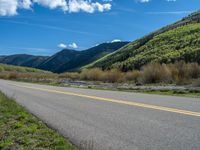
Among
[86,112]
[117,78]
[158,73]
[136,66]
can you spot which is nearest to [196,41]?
[136,66]

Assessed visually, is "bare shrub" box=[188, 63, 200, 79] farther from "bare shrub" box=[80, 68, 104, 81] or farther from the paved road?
the paved road

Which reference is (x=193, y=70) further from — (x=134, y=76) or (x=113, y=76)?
(x=113, y=76)

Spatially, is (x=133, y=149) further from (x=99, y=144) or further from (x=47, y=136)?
(x=47, y=136)

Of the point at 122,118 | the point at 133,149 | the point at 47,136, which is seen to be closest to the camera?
the point at 133,149

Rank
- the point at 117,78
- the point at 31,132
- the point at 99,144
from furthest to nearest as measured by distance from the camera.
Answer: the point at 117,78 → the point at 31,132 → the point at 99,144

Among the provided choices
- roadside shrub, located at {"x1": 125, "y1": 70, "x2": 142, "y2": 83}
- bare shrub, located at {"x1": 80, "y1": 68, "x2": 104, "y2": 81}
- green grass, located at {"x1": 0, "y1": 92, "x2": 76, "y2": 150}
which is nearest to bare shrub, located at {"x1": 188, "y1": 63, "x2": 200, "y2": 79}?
roadside shrub, located at {"x1": 125, "y1": 70, "x2": 142, "y2": 83}

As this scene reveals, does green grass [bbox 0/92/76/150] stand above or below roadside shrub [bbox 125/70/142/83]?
below

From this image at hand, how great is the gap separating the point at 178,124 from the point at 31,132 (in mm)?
3401

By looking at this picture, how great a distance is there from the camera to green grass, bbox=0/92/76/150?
5.86m

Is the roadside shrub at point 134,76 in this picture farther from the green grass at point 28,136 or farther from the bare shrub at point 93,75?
the green grass at point 28,136

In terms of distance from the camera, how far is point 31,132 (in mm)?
7312

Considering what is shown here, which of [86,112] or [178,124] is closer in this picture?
[178,124]

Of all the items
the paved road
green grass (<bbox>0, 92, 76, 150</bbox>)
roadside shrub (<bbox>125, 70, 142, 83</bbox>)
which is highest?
roadside shrub (<bbox>125, 70, 142, 83</bbox>)

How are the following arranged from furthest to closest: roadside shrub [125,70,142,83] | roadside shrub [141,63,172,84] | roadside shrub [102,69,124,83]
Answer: roadside shrub [102,69,124,83], roadside shrub [125,70,142,83], roadside shrub [141,63,172,84]
